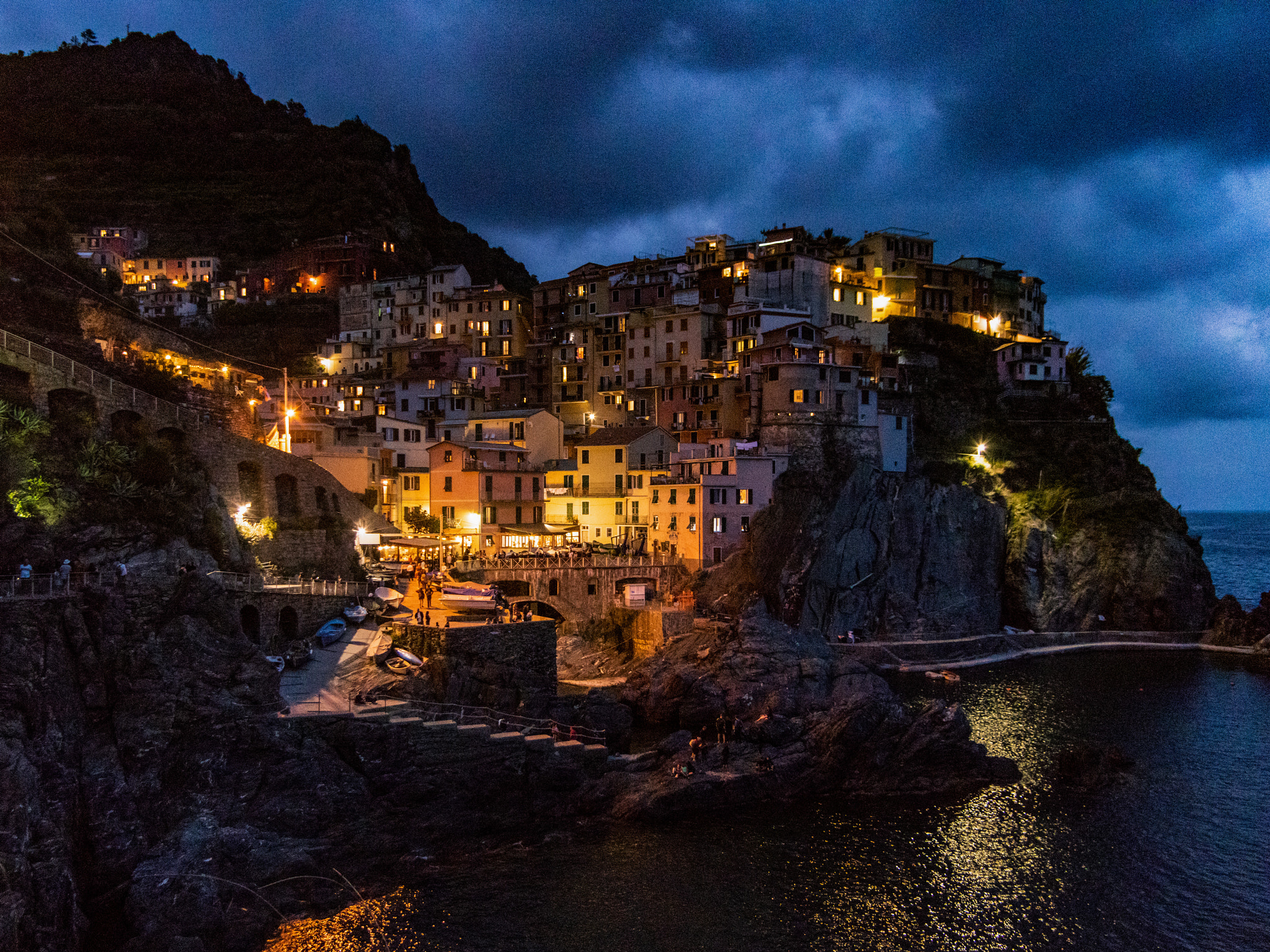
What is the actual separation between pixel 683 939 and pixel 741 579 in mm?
33466

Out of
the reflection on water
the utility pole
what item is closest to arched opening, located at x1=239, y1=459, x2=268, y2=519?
the utility pole

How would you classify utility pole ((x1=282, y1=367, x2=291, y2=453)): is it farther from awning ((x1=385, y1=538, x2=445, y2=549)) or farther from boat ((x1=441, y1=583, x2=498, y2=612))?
boat ((x1=441, y1=583, x2=498, y2=612))

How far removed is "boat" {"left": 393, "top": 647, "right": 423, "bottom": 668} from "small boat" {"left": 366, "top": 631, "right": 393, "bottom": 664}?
27cm

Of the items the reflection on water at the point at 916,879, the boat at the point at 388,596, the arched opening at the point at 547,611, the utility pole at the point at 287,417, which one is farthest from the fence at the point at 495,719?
the utility pole at the point at 287,417

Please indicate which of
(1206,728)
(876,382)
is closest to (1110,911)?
(1206,728)

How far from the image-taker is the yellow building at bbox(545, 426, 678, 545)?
65250 millimetres

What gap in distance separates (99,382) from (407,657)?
17782 mm

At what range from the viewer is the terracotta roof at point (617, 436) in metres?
67.4

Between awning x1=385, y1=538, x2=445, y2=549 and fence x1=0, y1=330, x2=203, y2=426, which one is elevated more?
fence x1=0, y1=330, x2=203, y2=426

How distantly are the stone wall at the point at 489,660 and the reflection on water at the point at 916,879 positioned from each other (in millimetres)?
7818

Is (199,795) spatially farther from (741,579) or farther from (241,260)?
(241,260)

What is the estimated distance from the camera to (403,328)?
9612cm

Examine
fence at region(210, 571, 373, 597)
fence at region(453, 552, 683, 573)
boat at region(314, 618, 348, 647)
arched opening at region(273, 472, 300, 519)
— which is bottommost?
boat at region(314, 618, 348, 647)

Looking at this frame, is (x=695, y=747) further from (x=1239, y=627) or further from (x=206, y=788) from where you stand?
(x=1239, y=627)
